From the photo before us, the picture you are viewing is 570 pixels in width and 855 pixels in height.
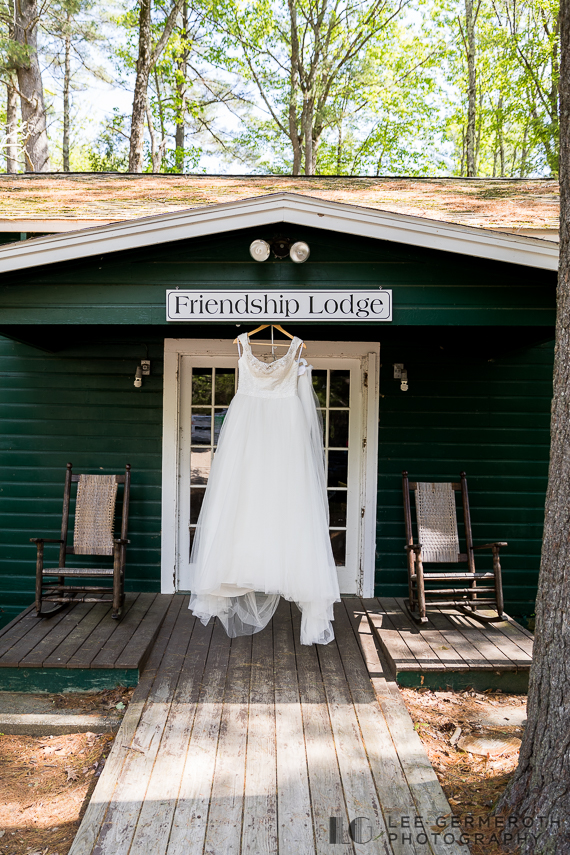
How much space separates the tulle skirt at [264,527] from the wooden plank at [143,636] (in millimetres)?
450

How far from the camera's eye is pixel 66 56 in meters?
15.0

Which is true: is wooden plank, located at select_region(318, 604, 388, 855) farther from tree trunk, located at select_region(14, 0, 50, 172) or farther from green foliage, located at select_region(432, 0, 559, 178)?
green foliage, located at select_region(432, 0, 559, 178)

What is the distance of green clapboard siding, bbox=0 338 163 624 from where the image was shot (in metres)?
4.21

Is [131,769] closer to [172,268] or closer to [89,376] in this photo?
[172,268]

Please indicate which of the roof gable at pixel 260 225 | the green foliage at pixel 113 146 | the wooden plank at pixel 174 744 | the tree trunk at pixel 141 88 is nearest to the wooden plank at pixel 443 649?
the wooden plank at pixel 174 744

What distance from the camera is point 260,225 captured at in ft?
9.96

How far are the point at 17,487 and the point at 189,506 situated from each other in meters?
1.27

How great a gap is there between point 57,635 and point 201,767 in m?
1.43

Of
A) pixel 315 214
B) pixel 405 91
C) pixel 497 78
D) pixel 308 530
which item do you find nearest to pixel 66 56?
pixel 405 91

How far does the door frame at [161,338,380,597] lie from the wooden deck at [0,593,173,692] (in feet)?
2.21

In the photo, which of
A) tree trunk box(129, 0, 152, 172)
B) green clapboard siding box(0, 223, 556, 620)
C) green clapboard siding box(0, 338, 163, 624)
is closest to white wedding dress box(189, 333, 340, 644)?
A: green clapboard siding box(0, 223, 556, 620)

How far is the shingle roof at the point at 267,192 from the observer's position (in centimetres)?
405

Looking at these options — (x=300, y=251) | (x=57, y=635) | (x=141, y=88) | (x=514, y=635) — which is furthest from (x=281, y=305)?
(x=141, y=88)

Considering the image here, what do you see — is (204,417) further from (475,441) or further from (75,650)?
(475,441)
